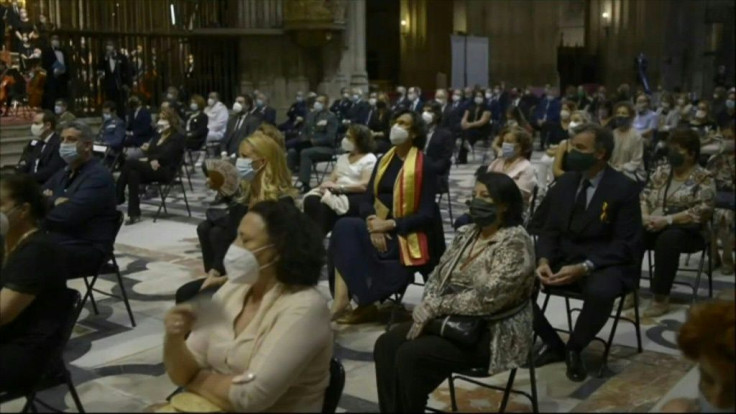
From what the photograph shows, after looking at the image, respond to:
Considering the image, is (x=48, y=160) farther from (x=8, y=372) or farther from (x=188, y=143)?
(x=8, y=372)

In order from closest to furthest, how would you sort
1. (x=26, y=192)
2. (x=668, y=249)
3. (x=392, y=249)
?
(x=26, y=192), (x=392, y=249), (x=668, y=249)

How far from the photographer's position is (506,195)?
3.95 metres

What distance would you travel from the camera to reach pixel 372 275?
543 centimetres

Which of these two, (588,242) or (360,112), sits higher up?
(360,112)

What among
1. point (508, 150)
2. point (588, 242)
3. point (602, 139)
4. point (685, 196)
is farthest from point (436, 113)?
point (588, 242)

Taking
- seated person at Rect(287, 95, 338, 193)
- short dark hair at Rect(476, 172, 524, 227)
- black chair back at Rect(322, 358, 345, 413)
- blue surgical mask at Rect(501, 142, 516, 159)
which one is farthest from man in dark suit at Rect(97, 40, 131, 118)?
black chair back at Rect(322, 358, 345, 413)

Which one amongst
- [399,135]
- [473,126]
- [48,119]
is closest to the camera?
[399,135]

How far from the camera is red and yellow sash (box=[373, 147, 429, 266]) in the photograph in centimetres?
544

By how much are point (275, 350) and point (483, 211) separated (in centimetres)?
151

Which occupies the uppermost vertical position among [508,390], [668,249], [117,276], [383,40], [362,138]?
[383,40]

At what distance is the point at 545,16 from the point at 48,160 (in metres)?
19.2

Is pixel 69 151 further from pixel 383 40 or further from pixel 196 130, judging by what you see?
pixel 383 40

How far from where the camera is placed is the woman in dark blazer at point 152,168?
32.1 ft

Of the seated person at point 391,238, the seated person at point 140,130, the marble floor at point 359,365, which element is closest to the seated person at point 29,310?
the marble floor at point 359,365
